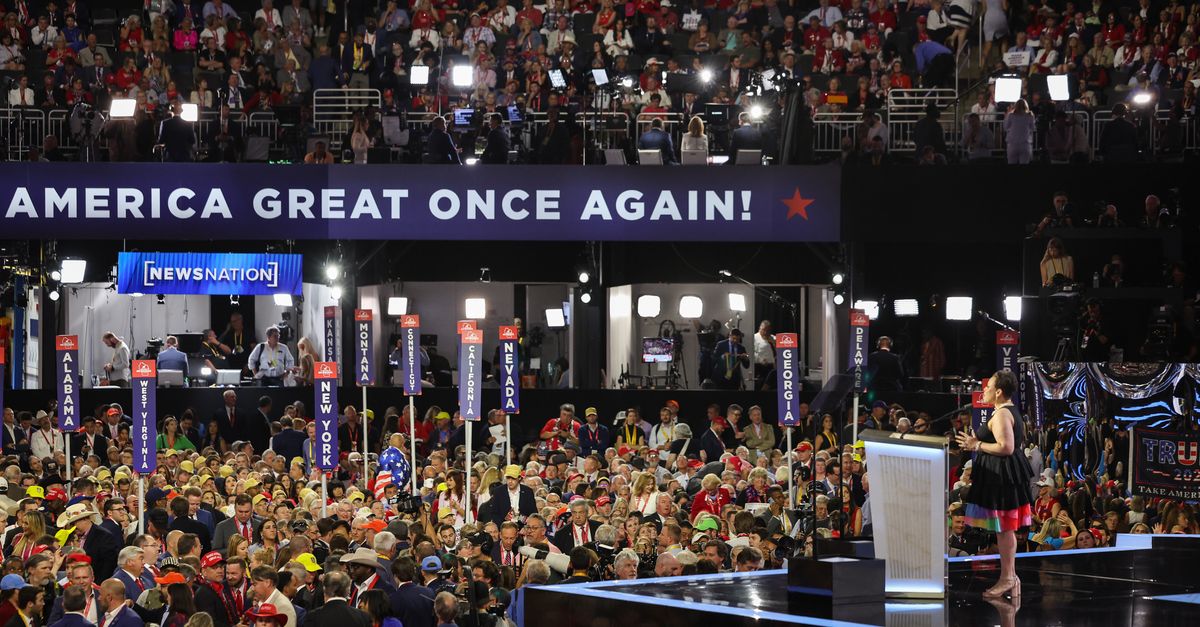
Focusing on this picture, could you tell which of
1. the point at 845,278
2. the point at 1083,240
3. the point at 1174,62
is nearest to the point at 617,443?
the point at 845,278

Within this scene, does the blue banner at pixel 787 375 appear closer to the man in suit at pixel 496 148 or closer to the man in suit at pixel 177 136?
the man in suit at pixel 496 148

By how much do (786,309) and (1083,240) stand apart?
6.02m

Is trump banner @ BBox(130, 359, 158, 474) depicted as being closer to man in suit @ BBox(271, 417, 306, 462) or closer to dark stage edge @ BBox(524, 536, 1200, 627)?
man in suit @ BBox(271, 417, 306, 462)

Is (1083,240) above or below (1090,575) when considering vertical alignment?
above

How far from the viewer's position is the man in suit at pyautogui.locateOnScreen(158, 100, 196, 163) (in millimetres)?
21406

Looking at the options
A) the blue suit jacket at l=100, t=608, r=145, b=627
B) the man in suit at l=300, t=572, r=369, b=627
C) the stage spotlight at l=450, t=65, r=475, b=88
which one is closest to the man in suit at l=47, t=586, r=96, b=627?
the blue suit jacket at l=100, t=608, r=145, b=627

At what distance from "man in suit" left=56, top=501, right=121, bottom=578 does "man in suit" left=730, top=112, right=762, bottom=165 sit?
1081cm

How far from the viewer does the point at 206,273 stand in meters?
22.2

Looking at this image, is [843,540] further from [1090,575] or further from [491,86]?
[491,86]

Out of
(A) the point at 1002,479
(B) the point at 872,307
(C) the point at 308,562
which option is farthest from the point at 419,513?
(B) the point at 872,307

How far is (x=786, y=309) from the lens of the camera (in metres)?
25.4

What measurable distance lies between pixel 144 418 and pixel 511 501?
348 centimetres

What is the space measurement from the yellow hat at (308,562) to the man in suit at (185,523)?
7.26ft

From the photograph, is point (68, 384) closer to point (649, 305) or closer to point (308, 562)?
point (308, 562)
